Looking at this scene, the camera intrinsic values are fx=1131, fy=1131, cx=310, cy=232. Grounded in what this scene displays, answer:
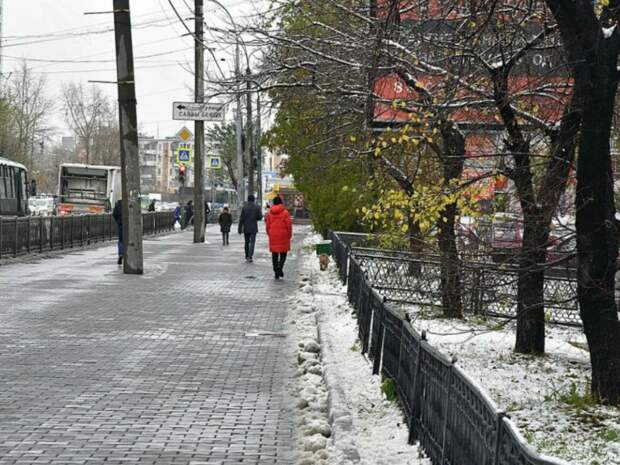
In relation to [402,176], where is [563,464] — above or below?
below

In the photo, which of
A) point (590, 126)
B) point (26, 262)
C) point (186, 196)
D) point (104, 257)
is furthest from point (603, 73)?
point (186, 196)

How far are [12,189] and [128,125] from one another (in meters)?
20.6

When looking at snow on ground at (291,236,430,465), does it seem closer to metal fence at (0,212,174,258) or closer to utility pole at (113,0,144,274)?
utility pole at (113,0,144,274)

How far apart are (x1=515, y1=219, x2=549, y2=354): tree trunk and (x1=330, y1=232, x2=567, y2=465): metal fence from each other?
1.48 metres

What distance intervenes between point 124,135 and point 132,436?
1685cm

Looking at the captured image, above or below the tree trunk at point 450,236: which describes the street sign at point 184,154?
above

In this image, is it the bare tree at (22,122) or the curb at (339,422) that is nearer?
the curb at (339,422)

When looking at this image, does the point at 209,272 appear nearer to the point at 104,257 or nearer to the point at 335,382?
the point at 104,257

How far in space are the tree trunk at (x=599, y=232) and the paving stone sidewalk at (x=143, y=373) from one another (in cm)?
275

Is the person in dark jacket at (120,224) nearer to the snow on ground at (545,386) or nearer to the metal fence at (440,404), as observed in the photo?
the snow on ground at (545,386)

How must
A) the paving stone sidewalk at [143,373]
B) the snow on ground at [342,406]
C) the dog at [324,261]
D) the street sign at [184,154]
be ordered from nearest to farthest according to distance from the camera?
the snow on ground at [342,406] → the paving stone sidewalk at [143,373] → the dog at [324,261] → the street sign at [184,154]

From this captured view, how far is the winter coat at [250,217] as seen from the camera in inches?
1152

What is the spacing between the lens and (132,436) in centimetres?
828

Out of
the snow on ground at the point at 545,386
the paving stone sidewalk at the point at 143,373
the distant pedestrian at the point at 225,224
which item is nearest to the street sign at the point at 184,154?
the distant pedestrian at the point at 225,224
